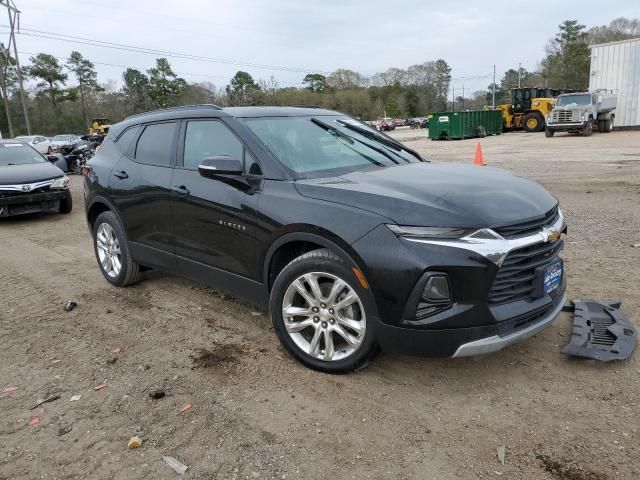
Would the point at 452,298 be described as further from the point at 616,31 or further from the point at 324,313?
the point at 616,31

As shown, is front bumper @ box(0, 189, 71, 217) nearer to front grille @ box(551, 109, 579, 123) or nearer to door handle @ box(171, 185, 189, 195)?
door handle @ box(171, 185, 189, 195)

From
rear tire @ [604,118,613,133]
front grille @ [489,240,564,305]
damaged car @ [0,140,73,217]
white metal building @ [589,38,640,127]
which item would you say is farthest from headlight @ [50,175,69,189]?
white metal building @ [589,38,640,127]

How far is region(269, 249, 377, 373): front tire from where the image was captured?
3193 mm

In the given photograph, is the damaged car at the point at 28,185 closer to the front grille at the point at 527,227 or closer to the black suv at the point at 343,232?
the black suv at the point at 343,232

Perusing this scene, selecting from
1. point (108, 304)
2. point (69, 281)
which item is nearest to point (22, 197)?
point (69, 281)

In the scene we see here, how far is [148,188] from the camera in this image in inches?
186

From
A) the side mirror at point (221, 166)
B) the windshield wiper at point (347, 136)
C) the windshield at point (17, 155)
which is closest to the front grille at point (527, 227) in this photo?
the windshield wiper at point (347, 136)

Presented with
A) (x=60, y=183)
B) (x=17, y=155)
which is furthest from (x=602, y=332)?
(x=17, y=155)

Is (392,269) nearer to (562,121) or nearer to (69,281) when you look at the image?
(69,281)

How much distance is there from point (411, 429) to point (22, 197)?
9162 mm

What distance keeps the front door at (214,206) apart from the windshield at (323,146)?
232mm

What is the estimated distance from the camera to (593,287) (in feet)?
15.9

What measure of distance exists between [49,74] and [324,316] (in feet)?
257

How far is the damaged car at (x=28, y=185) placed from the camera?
9.52 metres
